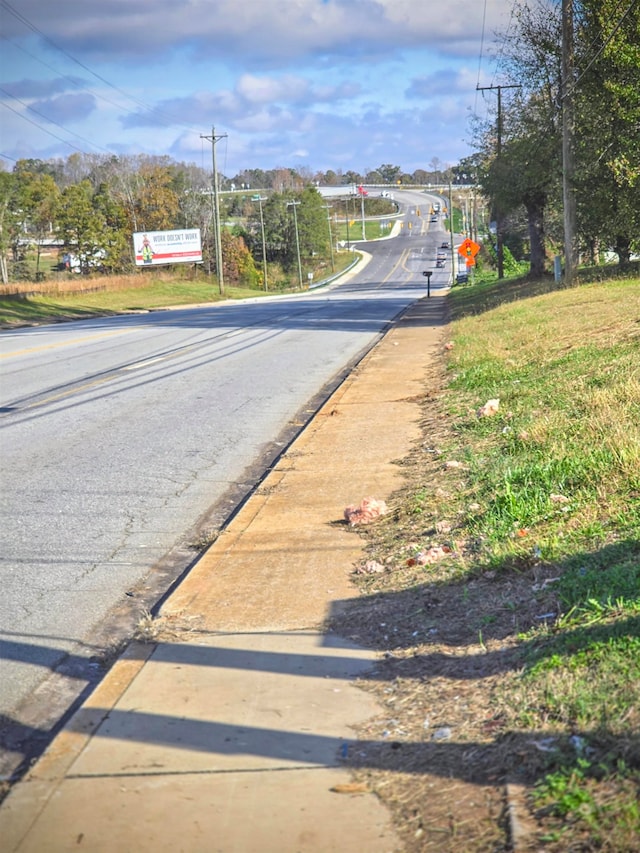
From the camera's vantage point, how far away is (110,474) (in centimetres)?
930

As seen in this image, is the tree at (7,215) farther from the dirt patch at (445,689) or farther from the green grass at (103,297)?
the dirt patch at (445,689)

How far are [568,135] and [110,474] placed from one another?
24518mm

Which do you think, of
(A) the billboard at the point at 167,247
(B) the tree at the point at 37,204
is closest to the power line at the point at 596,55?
(B) the tree at the point at 37,204

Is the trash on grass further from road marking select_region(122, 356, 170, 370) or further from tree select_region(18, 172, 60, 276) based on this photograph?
tree select_region(18, 172, 60, 276)

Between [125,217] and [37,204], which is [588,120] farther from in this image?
[125,217]

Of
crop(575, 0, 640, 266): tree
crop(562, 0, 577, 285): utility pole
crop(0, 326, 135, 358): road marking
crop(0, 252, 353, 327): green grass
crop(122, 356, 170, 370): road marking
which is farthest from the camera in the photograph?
crop(0, 252, 353, 327): green grass

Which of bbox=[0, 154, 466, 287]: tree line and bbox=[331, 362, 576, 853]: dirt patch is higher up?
bbox=[0, 154, 466, 287]: tree line

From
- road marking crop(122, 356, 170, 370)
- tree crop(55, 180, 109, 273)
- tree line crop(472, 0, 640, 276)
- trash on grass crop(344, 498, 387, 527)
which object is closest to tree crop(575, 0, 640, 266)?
tree line crop(472, 0, 640, 276)

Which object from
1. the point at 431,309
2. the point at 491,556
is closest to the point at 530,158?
the point at 431,309

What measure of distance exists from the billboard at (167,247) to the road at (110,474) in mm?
61887

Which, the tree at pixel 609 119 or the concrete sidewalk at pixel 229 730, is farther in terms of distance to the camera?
the tree at pixel 609 119

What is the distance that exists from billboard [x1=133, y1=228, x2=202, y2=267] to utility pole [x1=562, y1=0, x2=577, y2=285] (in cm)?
5662

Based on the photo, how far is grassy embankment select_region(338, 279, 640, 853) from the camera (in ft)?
10.8

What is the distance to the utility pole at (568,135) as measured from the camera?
29172 mm
